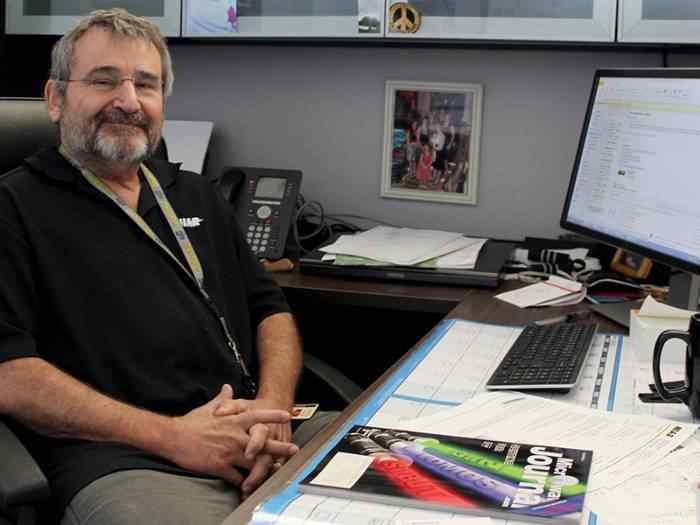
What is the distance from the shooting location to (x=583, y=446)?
1.06 meters

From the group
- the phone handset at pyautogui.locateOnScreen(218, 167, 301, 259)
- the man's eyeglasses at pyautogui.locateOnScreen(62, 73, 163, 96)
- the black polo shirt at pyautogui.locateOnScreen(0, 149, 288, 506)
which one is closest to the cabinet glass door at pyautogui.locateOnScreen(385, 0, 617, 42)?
the phone handset at pyautogui.locateOnScreen(218, 167, 301, 259)

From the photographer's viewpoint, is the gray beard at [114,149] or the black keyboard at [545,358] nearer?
the black keyboard at [545,358]

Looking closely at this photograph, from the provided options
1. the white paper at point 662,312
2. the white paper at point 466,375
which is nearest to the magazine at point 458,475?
the white paper at point 466,375

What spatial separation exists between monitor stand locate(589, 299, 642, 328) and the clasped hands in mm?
666

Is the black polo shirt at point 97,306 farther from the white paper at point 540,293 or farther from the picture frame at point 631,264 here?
the picture frame at point 631,264

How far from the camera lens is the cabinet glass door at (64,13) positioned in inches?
90.7

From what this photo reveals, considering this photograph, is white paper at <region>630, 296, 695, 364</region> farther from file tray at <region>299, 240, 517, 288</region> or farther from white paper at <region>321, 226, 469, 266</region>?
white paper at <region>321, 226, 469, 266</region>

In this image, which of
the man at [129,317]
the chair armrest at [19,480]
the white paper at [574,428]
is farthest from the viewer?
the man at [129,317]

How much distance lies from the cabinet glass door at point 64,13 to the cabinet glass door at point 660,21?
3.58ft

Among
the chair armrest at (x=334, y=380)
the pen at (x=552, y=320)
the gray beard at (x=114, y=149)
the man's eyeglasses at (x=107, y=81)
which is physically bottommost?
the chair armrest at (x=334, y=380)

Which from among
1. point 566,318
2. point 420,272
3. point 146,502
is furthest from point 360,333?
point 146,502

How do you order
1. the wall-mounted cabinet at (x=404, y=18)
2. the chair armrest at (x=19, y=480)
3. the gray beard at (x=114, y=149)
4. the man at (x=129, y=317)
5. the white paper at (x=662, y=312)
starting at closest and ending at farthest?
the chair armrest at (x=19, y=480) → the man at (x=129, y=317) → the white paper at (x=662, y=312) → the gray beard at (x=114, y=149) → the wall-mounted cabinet at (x=404, y=18)

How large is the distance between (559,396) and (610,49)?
1197 mm

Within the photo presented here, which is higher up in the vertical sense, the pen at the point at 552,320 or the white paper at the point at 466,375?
the pen at the point at 552,320
